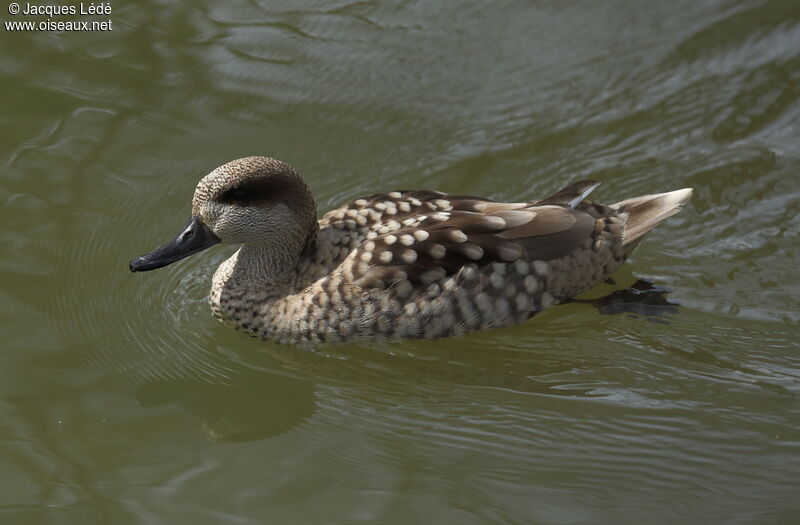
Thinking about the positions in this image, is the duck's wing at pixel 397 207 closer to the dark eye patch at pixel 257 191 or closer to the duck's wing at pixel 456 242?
the duck's wing at pixel 456 242

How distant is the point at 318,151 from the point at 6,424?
350 centimetres

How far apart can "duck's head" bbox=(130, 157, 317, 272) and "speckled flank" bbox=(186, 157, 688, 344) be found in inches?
0.6

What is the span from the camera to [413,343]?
269 inches

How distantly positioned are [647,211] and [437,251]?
1.63m

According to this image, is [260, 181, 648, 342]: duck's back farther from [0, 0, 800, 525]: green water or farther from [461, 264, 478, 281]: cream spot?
[0, 0, 800, 525]: green water

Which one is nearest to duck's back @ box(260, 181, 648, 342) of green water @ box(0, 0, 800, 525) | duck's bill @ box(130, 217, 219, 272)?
green water @ box(0, 0, 800, 525)

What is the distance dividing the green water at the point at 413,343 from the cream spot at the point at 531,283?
350mm

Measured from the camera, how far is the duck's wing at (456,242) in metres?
6.65

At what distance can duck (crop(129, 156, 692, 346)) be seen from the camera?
6.66 metres

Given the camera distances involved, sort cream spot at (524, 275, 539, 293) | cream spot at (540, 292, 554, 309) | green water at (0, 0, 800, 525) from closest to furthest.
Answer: green water at (0, 0, 800, 525)
cream spot at (524, 275, 539, 293)
cream spot at (540, 292, 554, 309)

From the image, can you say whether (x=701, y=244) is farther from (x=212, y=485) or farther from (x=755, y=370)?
(x=212, y=485)

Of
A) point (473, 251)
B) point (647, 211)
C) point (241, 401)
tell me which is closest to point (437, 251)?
point (473, 251)

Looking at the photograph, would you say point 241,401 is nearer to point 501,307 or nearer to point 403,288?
point 403,288

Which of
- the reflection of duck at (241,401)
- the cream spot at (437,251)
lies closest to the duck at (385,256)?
the cream spot at (437,251)
